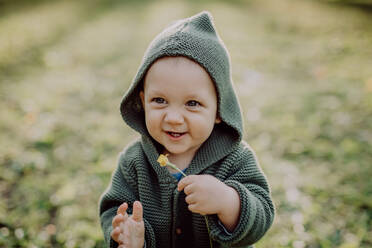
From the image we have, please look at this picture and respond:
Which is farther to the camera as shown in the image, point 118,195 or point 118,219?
point 118,195

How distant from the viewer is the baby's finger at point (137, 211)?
1565 mm

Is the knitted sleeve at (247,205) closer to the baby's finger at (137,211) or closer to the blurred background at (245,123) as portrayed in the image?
the baby's finger at (137,211)

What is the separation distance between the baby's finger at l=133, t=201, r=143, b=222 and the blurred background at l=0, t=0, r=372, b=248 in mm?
1001

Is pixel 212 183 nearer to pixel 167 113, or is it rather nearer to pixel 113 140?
pixel 167 113

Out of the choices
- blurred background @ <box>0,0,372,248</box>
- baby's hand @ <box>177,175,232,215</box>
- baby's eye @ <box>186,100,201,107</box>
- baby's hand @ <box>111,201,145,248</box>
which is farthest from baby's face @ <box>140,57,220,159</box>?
blurred background @ <box>0,0,372,248</box>

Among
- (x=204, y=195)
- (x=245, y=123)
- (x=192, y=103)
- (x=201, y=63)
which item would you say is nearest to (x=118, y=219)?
(x=204, y=195)

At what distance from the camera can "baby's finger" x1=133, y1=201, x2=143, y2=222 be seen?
5.14ft

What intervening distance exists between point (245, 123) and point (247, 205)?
2.58m

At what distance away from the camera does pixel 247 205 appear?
1.60m

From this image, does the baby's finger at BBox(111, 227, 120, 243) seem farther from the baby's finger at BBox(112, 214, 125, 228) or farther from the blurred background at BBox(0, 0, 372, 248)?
the blurred background at BBox(0, 0, 372, 248)

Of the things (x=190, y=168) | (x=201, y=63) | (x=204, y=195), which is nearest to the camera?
(x=204, y=195)

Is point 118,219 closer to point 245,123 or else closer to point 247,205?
point 247,205

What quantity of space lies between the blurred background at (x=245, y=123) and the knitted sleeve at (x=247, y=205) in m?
0.80

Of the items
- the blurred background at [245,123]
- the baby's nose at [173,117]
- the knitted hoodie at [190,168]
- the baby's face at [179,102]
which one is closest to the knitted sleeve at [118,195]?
the knitted hoodie at [190,168]
